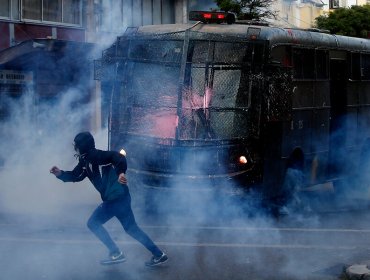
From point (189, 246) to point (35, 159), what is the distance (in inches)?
322

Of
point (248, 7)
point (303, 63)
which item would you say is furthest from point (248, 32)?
point (248, 7)

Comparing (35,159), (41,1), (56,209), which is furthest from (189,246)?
(41,1)

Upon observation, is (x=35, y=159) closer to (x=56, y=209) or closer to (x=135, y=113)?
(x=56, y=209)

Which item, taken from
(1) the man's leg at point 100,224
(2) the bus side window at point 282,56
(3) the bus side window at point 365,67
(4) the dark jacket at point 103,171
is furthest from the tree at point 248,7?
(1) the man's leg at point 100,224

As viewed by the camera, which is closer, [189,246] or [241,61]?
[189,246]

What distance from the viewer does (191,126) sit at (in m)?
10.6

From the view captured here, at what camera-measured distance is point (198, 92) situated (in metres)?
10.7

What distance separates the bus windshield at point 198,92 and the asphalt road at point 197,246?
1.31 metres

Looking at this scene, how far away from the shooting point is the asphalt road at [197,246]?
7.75 meters

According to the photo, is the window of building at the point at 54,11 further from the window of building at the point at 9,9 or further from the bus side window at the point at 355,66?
the bus side window at the point at 355,66

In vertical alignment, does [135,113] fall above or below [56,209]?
above

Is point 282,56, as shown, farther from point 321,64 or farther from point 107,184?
point 107,184

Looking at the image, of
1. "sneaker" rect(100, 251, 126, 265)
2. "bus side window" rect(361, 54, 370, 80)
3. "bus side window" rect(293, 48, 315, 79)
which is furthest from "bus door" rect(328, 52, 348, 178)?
"sneaker" rect(100, 251, 126, 265)

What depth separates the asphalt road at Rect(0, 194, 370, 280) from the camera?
775 centimetres
